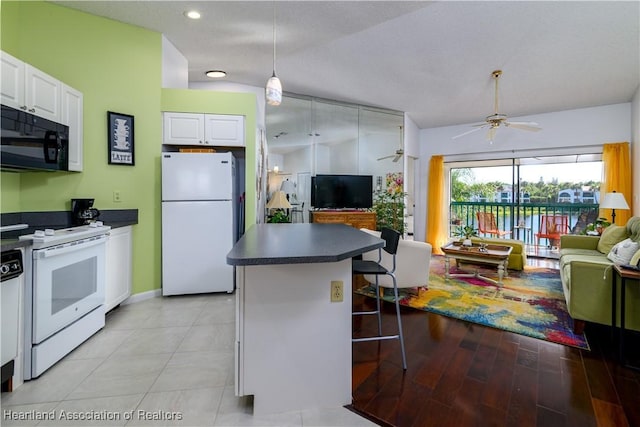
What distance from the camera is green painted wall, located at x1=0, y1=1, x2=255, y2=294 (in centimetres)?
257

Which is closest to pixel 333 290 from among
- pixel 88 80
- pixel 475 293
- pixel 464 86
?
pixel 475 293

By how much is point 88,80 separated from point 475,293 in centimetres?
463

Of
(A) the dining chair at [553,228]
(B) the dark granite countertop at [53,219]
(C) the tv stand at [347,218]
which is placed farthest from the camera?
(A) the dining chair at [553,228]

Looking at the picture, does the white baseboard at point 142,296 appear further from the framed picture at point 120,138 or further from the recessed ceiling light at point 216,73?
the recessed ceiling light at point 216,73

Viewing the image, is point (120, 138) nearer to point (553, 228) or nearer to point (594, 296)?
point (594, 296)

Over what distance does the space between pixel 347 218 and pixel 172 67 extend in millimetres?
3238

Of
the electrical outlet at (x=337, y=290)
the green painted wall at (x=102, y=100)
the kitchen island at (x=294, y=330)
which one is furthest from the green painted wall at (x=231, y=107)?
the electrical outlet at (x=337, y=290)

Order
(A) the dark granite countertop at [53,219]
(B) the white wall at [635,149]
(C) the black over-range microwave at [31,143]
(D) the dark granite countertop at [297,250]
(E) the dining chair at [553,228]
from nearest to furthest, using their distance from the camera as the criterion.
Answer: (D) the dark granite countertop at [297,250] → (C) the black over-range microwave at [31,143] → (A) the dark granite countertop at [53,219] → (B) the white wall at [635,149] → (E) the dining chair at [553,228]

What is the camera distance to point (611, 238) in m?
3.71

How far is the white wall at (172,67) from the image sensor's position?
127 inches

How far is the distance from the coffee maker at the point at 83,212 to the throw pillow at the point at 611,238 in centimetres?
579

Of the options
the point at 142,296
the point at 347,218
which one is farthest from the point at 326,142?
the point at 142,296

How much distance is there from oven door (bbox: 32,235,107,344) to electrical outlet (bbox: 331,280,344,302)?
1.77 meters

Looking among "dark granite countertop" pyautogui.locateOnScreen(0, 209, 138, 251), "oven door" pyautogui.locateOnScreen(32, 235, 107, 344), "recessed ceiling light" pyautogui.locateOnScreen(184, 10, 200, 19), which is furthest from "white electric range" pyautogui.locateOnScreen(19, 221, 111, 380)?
"recessed ceiling light" pyautogui.locateOnScreen(184, 10, 200, 19)
